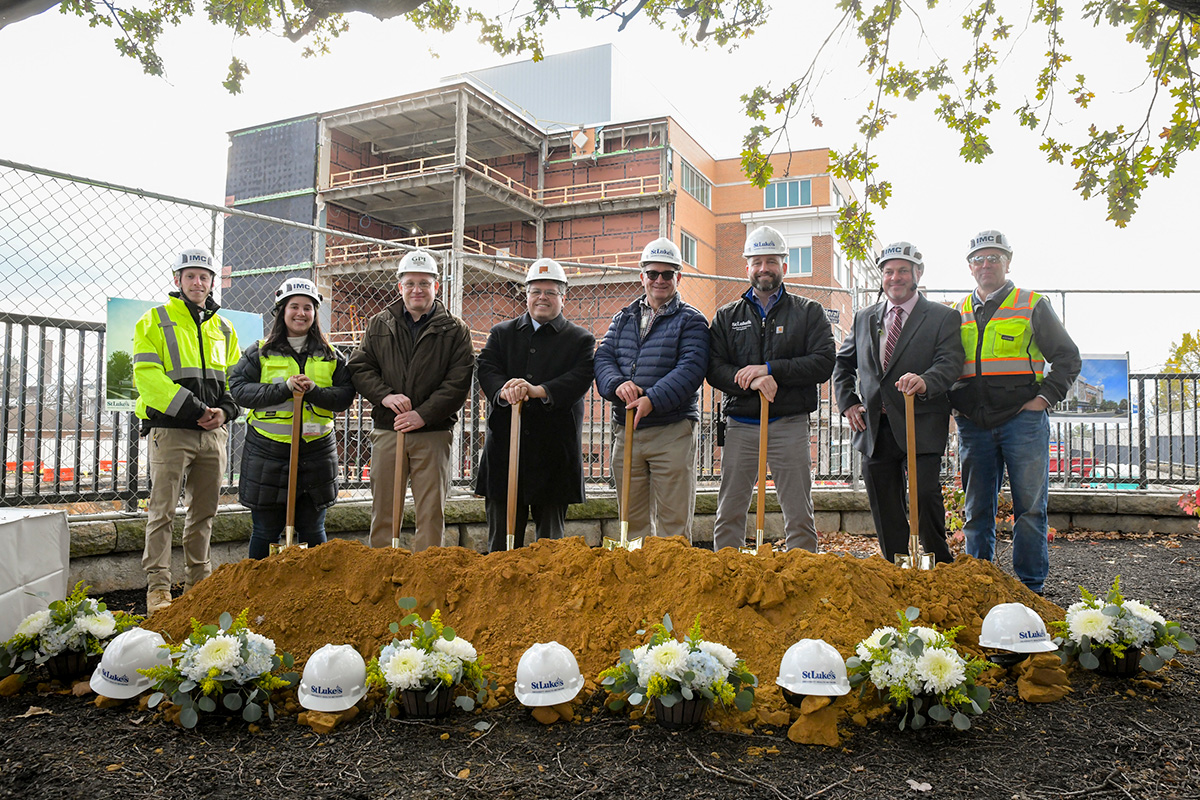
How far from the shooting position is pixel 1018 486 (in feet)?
14.8

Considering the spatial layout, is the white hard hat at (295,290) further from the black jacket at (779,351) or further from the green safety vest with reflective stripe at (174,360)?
the black jacket at (779,351)

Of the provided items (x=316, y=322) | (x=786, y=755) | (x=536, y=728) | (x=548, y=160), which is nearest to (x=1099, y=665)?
(x=786, y=755)

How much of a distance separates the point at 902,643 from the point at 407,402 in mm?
3075

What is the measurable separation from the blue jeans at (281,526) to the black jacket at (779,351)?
8.68 ft

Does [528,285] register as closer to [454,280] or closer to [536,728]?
[454,280]

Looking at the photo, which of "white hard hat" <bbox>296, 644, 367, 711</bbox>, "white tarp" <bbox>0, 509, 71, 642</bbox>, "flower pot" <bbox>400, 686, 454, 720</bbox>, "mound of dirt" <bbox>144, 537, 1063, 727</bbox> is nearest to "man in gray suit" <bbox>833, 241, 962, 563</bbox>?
"mound of dirt" <bbox>144, 537, 1063, 727</bbox>

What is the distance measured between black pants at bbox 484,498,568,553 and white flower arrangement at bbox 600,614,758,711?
2139 mm

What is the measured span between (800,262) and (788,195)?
245 centimetres

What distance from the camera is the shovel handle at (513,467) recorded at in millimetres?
4383

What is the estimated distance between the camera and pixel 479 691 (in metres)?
2.84

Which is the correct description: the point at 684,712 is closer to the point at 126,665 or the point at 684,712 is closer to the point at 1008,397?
the point at 126,665

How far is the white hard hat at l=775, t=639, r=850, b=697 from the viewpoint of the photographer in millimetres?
2598

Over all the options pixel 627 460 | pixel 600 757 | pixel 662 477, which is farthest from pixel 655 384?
pixel 600 757

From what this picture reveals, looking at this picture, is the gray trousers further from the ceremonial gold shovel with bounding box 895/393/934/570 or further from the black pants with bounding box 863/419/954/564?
the ceremonial gold shovel with bounding box 895/393/934/570
